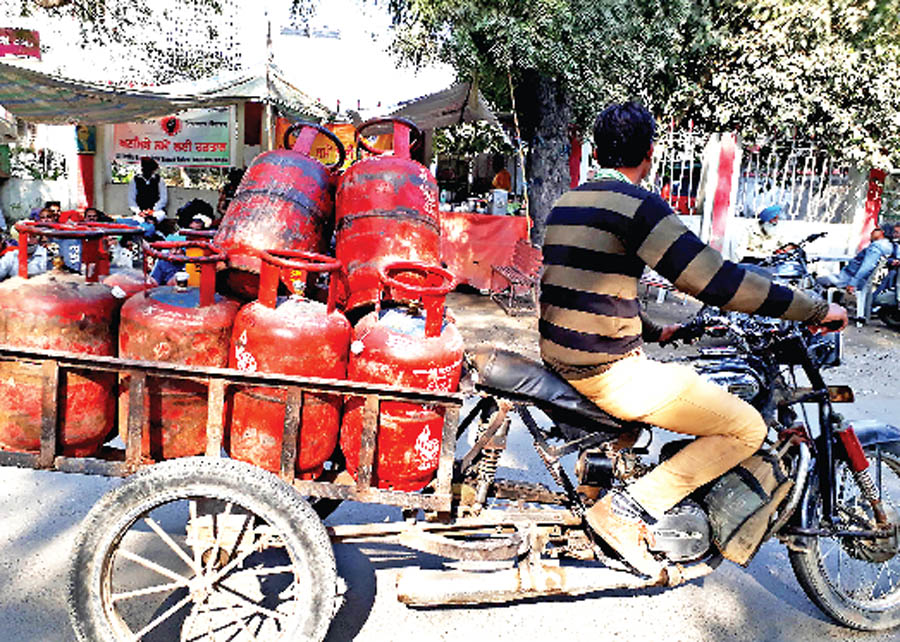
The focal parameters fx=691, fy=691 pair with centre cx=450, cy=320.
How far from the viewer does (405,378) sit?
2.28m

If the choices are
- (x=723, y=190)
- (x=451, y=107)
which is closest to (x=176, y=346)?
(x=451, y=107)

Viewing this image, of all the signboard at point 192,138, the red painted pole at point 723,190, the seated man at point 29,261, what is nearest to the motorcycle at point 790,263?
the seated man at point 29,261

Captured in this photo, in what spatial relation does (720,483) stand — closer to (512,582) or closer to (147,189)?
(512,582)

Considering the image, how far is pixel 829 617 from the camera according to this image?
9.05 ft

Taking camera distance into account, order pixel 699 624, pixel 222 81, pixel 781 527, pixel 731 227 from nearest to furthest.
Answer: pixel 781 527 < pixel 699 624 < pixel 222 81 < pixel 731 227

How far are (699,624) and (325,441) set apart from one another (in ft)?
5.50

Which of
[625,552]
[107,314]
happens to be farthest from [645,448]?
[107,314]

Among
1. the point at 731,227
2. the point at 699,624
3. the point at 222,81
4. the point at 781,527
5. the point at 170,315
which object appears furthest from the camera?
the point at 731,227

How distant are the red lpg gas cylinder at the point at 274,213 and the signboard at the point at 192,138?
8477mm

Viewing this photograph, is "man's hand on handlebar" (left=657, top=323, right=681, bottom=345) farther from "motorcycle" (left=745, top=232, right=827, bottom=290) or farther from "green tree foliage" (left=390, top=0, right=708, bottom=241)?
"green tree foliage" (left=390, top=0, right=708, bottom=241)

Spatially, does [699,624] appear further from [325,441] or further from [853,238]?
[853,238]

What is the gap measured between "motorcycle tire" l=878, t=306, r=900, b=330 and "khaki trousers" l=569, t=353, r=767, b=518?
904 centimetres

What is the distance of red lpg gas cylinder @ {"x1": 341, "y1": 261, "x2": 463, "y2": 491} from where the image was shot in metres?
2.28

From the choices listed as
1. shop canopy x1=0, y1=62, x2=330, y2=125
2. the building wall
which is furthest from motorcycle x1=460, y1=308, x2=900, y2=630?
the building wall
